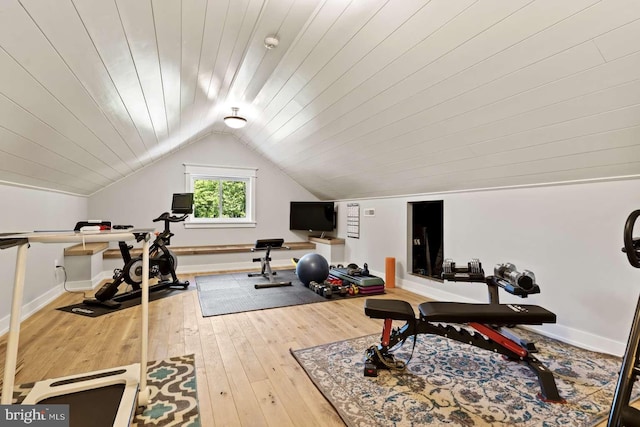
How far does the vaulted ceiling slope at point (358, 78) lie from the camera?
63.4 inches

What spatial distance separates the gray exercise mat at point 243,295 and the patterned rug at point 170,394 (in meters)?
1.15

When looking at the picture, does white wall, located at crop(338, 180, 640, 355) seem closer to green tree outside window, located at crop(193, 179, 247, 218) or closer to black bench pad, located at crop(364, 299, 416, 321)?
black bench pad, located at crop(364, 299, 416, 321)

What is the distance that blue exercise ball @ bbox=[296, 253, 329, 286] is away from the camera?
462 cm

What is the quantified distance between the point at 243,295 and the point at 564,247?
366 cm

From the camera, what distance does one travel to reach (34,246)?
3309 mm

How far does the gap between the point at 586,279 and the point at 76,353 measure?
4.31 m

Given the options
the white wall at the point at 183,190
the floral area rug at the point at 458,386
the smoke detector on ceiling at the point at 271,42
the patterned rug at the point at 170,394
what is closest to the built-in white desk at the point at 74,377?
the patterned rug at the point at 170,394

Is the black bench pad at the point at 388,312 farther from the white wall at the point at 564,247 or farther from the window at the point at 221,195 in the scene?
the window at the point at 221,195

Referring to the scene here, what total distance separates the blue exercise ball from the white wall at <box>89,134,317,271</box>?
6.21 ft

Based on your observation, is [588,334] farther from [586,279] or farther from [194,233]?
[194,233]

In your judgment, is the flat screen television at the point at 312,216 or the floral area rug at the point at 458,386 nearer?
→ the floral area rug at the point at 458,386

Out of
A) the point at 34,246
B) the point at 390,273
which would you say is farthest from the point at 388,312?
the point at 34,246

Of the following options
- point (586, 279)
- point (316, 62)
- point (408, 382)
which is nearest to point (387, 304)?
point (408, 382)

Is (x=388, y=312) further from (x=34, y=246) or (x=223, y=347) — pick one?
(x=34, y=246)
